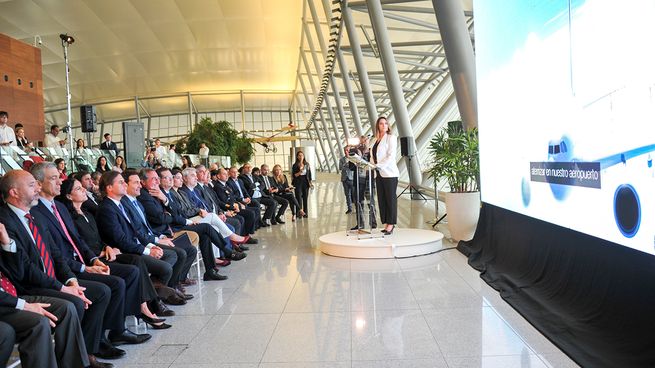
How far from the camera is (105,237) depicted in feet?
15.4

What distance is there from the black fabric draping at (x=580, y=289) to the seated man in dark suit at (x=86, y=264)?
305 centimetres

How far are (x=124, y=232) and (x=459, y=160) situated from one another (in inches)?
196

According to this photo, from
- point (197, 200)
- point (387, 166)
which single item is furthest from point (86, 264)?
point (387, 166)

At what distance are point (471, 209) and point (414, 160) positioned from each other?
772cm

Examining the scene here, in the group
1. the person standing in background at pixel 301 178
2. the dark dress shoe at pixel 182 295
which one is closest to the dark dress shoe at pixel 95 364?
the dark dress shoe at pixel 182 295

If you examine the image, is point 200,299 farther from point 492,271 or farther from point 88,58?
point 88,58

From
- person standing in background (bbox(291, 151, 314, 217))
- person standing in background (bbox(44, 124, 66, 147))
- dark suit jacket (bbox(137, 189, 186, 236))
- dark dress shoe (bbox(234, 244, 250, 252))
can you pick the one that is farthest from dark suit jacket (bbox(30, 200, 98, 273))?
person standing in background (bbox(44, 124, 66, 147))

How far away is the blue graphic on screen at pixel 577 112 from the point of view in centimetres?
307

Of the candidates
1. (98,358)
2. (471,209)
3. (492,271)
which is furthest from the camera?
(471,209)

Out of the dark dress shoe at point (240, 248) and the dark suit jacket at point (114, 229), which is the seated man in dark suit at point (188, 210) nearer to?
the dark dress shoe at point (240, 248)

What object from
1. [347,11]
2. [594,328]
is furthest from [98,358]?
[347,11]

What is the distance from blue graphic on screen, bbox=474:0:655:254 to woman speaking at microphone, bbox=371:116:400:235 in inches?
84.5

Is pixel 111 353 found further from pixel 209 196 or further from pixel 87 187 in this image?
pixel 209 196

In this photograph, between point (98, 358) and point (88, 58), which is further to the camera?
point (88, 58)
